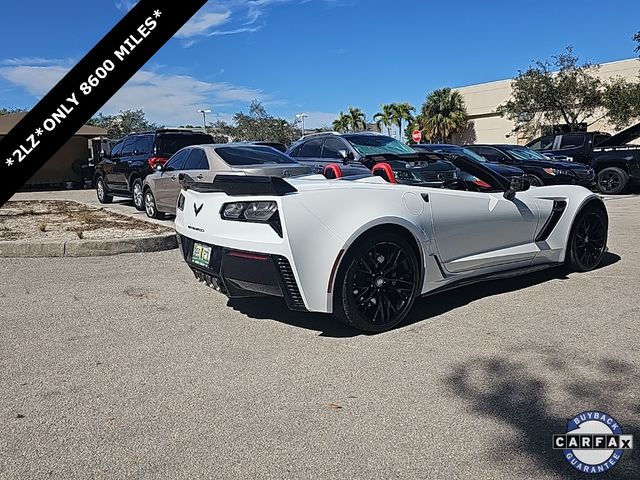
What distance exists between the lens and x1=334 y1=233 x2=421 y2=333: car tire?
13.3 ft

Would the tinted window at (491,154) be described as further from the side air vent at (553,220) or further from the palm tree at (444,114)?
the palm tree at (444,114)

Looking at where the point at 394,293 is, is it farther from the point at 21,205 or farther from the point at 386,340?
the point at 21,205

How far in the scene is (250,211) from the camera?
4117 millimetres

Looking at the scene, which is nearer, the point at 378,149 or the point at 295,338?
the point at 295,338

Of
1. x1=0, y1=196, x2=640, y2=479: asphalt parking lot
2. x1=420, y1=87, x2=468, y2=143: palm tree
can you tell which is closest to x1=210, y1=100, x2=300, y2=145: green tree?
x1=420, y1=87, x2=468, y2=143: palm tree

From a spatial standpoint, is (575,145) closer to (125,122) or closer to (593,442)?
(593,442)

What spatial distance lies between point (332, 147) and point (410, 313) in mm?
6408

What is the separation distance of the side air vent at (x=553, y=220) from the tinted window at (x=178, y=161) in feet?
20.2

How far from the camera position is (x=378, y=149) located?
34.0 feet

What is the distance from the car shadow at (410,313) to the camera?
4441 mm

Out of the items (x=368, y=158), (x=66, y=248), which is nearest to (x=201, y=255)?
(x=368, y=158)

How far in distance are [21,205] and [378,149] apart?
979 centimetres

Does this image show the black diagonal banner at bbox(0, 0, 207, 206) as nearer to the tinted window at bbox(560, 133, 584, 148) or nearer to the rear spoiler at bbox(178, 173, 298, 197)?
the rear spoiler at bbox(178, 173, 298, 197)

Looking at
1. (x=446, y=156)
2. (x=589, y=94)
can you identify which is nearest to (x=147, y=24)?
(x=446, y=156)
